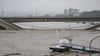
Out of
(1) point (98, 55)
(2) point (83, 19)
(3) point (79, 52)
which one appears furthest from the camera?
(2) point (83, 19)

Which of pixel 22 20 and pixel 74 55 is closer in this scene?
pixel 74 55

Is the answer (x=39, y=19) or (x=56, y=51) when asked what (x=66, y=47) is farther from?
(x=39, y=19)

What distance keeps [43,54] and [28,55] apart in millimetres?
868

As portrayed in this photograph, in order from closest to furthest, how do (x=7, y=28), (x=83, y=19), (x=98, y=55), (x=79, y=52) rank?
(x=98, y=55) → (x=79, y=52) → (x=7, y=28) → (x=83, y=19)

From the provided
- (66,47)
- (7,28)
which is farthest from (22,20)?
(66,47)

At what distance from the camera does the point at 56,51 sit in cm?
1327

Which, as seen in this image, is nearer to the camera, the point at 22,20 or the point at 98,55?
the point at 98,55

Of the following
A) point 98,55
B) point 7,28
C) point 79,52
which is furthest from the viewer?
point 7,28

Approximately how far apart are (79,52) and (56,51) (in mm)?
1340

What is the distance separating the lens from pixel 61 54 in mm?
12703

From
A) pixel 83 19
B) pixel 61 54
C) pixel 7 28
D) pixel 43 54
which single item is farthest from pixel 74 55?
pixel 83 19

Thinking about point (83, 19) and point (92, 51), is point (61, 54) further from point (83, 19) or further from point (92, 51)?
point (83, 19)

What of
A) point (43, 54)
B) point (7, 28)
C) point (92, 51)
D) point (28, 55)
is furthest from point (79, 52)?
point (7, 28)

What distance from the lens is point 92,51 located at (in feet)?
42.1
